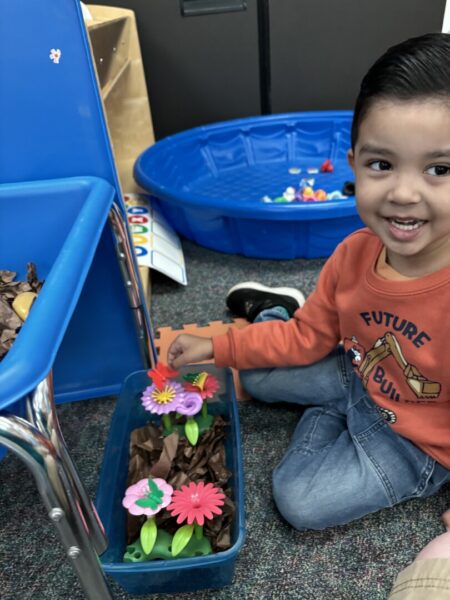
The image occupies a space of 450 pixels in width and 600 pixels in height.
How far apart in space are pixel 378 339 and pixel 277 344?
0.17 m

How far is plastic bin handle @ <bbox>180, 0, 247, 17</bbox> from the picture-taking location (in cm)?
150

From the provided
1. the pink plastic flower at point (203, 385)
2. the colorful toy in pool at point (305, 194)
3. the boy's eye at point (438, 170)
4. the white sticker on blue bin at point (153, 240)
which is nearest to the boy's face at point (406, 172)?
the boy's eye at point (438, 170)

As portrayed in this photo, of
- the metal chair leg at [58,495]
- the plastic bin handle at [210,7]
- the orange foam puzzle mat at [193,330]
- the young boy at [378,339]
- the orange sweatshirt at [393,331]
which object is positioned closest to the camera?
the metal chair leg at [58,495]

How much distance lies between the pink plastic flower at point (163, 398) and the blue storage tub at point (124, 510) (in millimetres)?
43

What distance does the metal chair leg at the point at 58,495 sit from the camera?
0.34 metres

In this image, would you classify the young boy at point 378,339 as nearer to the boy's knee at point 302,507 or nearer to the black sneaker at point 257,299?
the boy's knee at point 302,507

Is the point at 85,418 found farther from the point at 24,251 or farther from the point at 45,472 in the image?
the point at 45,472

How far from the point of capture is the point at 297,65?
1.62m

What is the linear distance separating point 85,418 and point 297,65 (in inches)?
52.0

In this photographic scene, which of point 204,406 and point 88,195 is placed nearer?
point 88,195

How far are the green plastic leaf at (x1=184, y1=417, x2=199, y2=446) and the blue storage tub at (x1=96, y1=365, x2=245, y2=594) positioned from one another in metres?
0.05

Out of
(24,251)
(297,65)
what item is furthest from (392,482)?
(297,65)

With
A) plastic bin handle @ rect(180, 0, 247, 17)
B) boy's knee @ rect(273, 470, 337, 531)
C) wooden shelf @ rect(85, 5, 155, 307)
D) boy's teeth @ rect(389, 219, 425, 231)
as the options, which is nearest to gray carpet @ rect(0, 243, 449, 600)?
boy's knee @ rect(273, 470, 337, 531)

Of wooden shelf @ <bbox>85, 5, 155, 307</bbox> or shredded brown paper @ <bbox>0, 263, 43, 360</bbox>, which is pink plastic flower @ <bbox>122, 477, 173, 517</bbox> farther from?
wooden shelf @ <bbox>85, 5, 155, 307</bbox>
